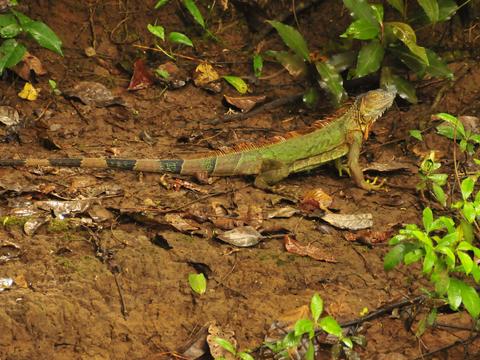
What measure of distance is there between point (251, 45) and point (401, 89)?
1.84m

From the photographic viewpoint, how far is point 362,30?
5855 millimetres

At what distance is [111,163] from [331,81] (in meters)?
2.35

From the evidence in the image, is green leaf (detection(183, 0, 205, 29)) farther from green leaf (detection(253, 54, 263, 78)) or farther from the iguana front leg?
the iguana front leg

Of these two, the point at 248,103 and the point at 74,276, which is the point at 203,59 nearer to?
the point at 248,103

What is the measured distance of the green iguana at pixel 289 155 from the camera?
5383 millimetres

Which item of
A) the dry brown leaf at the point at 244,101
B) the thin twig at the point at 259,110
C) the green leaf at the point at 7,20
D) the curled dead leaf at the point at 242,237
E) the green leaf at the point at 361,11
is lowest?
the thin twig at the point at 259,110

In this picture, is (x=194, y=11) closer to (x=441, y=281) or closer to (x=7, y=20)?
(x=7, y=20)

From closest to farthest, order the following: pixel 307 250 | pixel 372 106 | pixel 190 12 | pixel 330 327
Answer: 1. pixel 330 327
2. pixel 307 250
3. pixel 372 106
4. pixel 190 12

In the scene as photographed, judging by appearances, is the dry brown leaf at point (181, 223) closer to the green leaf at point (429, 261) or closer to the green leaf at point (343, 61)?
the green leaf at point (429, 261)

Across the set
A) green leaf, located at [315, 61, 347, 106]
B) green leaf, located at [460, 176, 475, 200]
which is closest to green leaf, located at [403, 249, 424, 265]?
green leaf, located at [460, 176, 475, 200]

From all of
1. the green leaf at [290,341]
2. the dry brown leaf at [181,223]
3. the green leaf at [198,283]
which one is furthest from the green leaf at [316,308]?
the dry brown leaf at [181,223]

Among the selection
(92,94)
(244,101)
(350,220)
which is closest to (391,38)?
(244,101)

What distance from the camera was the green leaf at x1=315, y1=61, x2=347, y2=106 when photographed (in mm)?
6262

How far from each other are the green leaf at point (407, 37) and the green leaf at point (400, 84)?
0.46 m
